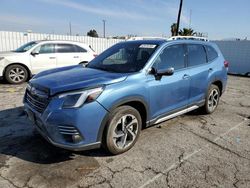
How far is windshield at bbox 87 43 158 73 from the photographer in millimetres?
4004

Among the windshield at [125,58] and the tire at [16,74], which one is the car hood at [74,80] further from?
the tire at [16,74]

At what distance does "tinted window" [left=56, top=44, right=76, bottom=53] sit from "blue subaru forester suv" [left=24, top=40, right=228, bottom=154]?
222 inches

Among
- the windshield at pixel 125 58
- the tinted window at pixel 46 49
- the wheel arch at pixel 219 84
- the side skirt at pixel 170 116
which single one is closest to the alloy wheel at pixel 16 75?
the tinted window at pixel 46 49

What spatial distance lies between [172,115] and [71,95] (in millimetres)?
2076

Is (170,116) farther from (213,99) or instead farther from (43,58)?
(43,58)

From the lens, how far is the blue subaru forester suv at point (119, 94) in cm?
311

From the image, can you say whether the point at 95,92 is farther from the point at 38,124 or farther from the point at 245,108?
the point at 245,108

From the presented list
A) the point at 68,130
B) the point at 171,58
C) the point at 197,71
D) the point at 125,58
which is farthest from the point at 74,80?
the point at 197,71

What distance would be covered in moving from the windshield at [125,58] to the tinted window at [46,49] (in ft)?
18.2

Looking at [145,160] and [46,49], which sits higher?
[46,49]

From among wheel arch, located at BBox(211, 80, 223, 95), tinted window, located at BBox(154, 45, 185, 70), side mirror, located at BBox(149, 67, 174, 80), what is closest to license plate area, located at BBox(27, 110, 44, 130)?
side mirror, located at BBox(149, 67, 174, 80)

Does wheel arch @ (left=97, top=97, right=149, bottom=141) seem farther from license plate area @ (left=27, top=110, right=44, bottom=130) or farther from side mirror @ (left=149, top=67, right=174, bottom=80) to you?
license plate area @ (left=27, top=110, right=44, bottom=130)

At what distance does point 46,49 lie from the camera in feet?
32.0

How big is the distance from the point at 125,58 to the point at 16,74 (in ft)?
20.5
